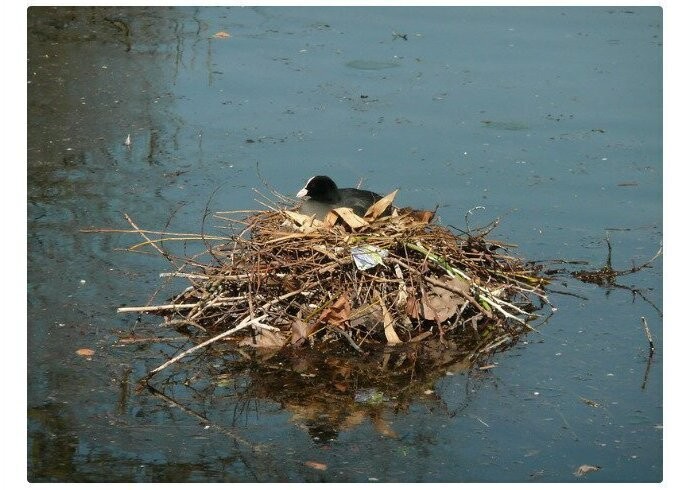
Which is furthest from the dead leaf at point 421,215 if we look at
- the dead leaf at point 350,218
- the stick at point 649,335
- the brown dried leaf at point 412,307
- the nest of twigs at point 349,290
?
the stick at point 649,335

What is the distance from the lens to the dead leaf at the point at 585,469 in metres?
5.41

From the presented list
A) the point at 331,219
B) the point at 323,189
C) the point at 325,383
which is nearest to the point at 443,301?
the point at 331,219

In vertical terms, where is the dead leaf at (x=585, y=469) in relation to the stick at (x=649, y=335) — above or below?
below

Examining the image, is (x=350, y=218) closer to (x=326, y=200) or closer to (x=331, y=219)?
(x=331, y=219)

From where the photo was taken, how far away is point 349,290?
6781 millimetres

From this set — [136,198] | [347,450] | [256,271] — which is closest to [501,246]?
[256,271]

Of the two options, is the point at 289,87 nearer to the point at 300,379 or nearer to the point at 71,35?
the point at 71,35

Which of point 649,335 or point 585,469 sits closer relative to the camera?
point 585,469

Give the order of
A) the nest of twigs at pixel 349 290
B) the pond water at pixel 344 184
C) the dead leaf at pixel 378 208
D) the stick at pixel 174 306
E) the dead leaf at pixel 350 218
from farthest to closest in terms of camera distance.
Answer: the dead leaf at pixel 378 208
the dead leaf at pixel 350 218
the stick at pixel 174 306
the nest of twigs at pixel 349 290
the pond water at pixel 344 184

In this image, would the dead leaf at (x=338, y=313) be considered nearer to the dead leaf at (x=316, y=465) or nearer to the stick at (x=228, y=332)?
the stick at (x=228, y=332)

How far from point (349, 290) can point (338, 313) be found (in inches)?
7.6

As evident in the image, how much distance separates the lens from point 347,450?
18.2 feet

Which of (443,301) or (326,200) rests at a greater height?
(326,200)

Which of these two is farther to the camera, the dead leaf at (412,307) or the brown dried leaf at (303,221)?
the brown dried leaf at (303,221)
